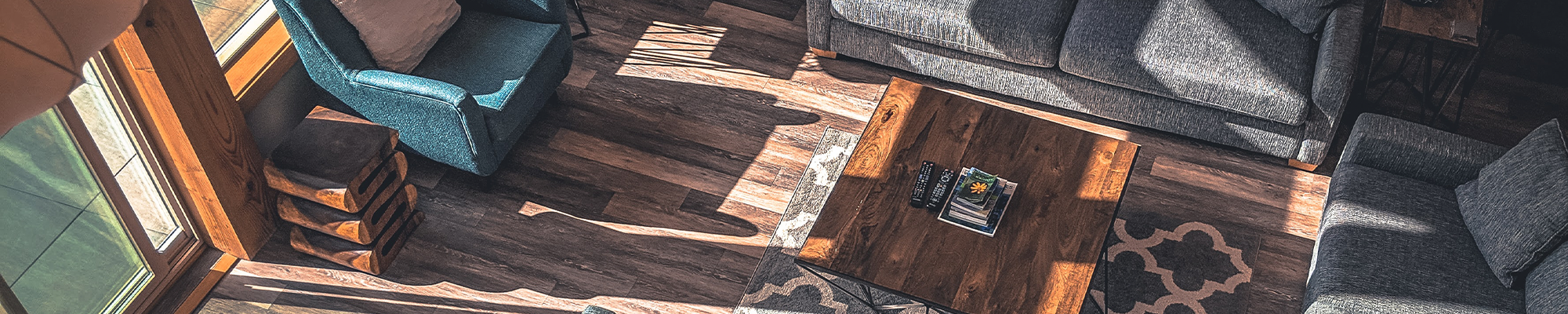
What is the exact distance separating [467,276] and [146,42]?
1.19m

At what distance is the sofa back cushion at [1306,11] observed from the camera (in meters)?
3.86

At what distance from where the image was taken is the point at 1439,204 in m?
3.41

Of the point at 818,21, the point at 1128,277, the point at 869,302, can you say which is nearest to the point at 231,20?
the point at 818,21

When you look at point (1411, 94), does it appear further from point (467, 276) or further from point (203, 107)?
point (203, 107)

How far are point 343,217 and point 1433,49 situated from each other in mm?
4035

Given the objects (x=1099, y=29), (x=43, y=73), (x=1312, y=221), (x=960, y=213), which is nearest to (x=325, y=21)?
(x=960, y=213)

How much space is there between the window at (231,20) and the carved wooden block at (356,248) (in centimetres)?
65

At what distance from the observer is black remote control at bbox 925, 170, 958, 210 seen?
334 cm

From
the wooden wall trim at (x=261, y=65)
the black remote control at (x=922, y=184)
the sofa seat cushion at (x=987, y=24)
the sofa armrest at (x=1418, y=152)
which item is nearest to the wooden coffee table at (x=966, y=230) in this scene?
the black remote control at (x=922, y=184)

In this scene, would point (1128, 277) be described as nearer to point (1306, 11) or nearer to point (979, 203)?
point (979, 203)

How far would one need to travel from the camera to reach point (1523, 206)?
3127 millimetres

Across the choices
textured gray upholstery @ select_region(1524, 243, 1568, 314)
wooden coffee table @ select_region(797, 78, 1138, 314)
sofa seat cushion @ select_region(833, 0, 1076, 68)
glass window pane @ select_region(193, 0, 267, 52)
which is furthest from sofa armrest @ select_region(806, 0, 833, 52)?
textured gray upholstery @ select_region(1524, 243, 1568, 314)

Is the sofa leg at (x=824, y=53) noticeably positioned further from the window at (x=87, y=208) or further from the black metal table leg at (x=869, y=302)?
the window at (x=87, y=208)

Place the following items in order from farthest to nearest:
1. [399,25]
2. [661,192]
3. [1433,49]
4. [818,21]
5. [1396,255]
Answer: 1. [818,21]
2. [1433,49]
3. [661,192]
4. [399,25]
5. [1396,255]
